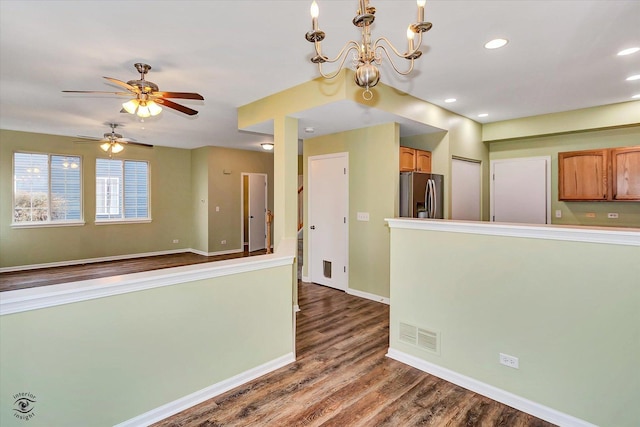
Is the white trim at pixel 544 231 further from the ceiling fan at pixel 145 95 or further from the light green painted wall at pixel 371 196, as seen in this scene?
the ceiling fan at pixel 145 95

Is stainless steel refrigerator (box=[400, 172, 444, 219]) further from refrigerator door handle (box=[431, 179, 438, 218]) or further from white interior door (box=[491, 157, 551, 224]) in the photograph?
white interior door (box=[491, 157, 551, 224])

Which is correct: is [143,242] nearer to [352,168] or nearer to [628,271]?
[352,168]

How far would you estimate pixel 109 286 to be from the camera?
199cm

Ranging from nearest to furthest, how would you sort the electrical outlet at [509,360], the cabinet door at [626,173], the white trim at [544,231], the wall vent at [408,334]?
the white trim at [544,231] < the electrical outlet at [509,360] < the wall vent at [408,334] < the cabinet door at [626,173]

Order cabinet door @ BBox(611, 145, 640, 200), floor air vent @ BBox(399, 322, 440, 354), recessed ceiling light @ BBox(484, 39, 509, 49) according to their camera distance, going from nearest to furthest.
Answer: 1. recessed ceiling light @ BBox(484, 39, 509, 49)
2. floor air vent @ BBox(399, 322, 440, 354)
3. cabinet door @ BBox(611, 145, 640, 200)

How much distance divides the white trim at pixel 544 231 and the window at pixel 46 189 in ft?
24.4

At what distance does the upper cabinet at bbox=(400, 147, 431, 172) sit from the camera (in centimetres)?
472

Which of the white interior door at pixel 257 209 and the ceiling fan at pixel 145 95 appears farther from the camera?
the white interior door at pixel 257 209

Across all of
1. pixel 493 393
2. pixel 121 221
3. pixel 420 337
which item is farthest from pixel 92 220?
pixel 493 393

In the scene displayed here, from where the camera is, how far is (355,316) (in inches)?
163

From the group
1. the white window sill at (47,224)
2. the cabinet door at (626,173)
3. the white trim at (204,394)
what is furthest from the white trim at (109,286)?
the white window sill at (47,224)

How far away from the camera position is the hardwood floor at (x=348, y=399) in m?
2.21

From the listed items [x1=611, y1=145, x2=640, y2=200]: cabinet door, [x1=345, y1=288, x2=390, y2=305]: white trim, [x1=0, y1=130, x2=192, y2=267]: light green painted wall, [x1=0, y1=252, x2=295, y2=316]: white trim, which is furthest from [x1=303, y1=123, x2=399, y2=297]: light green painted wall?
[x1=0, y1=130, x2=192, y2=267]: light green painted wall

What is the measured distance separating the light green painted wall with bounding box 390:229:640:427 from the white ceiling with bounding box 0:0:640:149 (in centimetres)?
169
